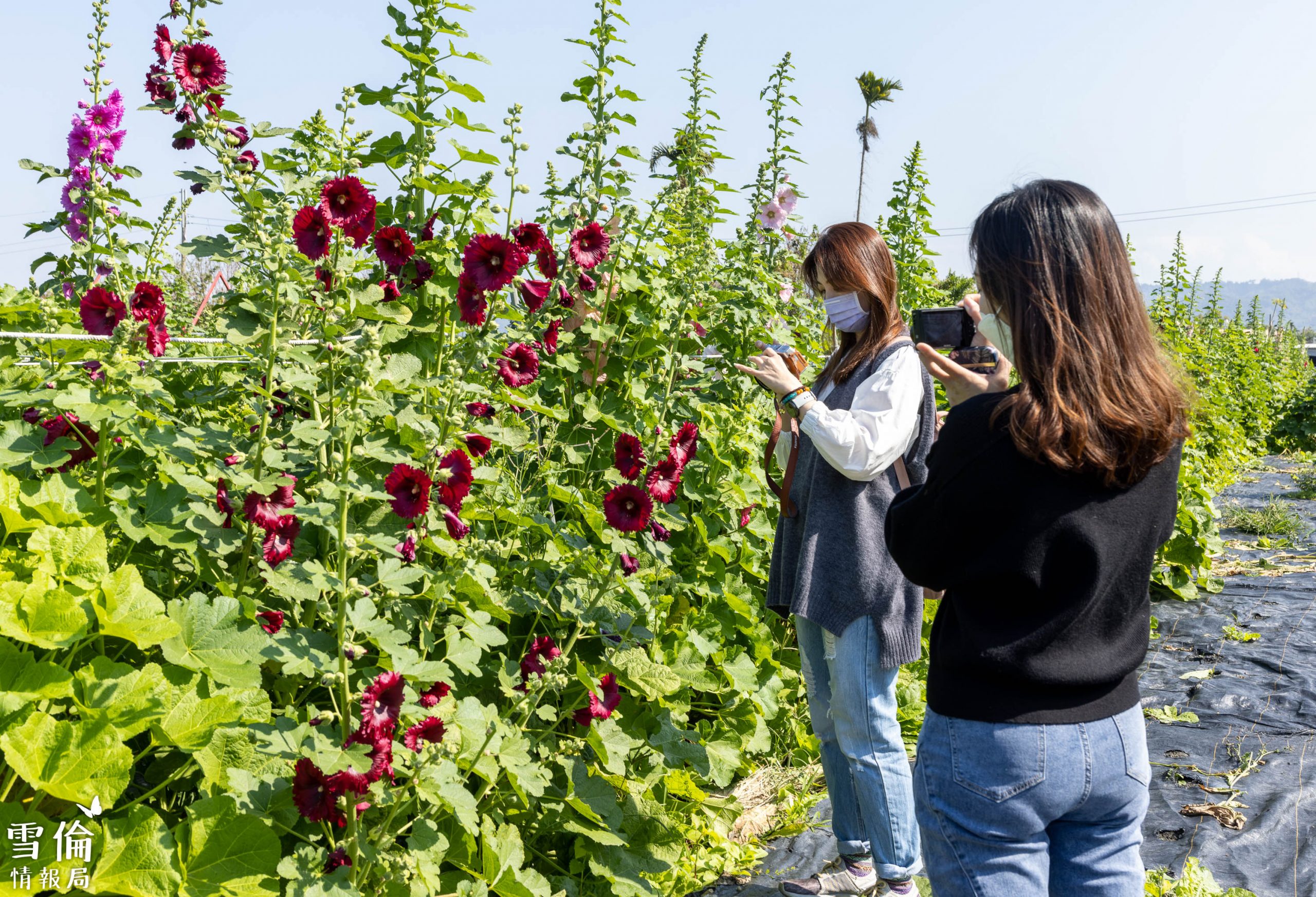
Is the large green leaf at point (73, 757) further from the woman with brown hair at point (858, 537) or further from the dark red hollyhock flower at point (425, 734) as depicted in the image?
the woman with brown hair at point (858, 537)

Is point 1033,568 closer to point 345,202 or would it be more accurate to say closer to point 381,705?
point 381,705

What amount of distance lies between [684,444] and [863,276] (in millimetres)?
619

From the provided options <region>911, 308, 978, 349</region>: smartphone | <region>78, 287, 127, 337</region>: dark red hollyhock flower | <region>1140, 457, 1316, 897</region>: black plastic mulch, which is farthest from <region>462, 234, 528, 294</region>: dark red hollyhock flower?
<region>1140, 457, 1316, 897</region>: black plastic mulch

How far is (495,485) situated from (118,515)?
82cm

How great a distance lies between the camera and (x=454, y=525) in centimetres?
181

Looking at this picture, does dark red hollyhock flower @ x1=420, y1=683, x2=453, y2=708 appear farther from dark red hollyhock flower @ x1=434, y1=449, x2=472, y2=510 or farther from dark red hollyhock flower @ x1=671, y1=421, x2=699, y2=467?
dark red hollyhock flower @ x1=671, y1=421, x2=699, y2=467

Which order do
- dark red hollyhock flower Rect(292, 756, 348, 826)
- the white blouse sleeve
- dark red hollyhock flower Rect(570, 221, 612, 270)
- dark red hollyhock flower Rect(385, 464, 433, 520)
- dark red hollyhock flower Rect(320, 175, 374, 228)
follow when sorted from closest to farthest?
1. dark red hollyhock flower Rect(292, 756, 348, 826)
2. dark red hollyhock flower Rect(385, 464, 433, 520)
3. dark red hollyhock flower Rect(320, 175, 374, 228)
4. the white blouse sleeve
5. dark red hollyhock flower Rect(570, 221, 612, 270)

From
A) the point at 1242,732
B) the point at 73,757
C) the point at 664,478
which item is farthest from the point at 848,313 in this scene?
the point at 1242,732

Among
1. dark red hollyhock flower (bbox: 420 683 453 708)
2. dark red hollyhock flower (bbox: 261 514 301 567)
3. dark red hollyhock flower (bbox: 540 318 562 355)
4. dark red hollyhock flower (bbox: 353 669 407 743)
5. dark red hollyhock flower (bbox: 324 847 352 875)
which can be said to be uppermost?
dark red hollyhock flower (bbox: 540 318 562 355)

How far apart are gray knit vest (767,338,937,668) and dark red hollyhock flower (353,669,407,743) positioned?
109 cm

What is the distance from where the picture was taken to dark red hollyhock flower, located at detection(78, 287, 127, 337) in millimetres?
1807

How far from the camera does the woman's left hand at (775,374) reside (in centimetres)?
235

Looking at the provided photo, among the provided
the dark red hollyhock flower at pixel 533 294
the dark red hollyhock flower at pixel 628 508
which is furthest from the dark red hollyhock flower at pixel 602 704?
the dark red hollyhock flower at pixel 533 294

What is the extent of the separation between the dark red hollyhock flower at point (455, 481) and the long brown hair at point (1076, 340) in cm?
92
